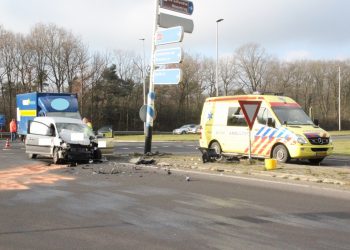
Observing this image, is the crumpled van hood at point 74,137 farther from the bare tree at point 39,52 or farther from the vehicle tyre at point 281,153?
the bare tree at point 39,52

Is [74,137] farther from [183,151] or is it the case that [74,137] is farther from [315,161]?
[315,161]

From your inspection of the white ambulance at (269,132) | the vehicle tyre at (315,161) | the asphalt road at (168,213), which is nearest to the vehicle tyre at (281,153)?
the white ambulance at (269,132)

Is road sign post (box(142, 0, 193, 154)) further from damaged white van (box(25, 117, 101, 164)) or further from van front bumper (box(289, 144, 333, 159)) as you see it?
van front bumper (box(289, 144, 333, 159))

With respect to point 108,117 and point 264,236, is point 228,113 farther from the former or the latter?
point 108,117

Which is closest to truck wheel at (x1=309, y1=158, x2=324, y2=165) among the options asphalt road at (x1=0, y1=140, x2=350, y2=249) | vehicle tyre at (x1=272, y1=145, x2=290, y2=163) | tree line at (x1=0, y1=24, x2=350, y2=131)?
vehicle tyre at (x1=272, y1=145, x2=290, y2=163)

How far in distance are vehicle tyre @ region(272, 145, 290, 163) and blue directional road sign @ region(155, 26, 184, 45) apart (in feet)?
18.7

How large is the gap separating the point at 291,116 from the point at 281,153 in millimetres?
1550

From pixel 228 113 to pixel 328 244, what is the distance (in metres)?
12.6

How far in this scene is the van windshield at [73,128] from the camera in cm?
1780

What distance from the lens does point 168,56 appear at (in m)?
19.1

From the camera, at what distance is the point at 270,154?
55.0ft

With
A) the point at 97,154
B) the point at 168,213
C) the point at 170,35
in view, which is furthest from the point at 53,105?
the point at 168,213

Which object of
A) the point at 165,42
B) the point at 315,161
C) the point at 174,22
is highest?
the point at 174,22

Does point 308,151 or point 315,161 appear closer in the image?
point 308,151
